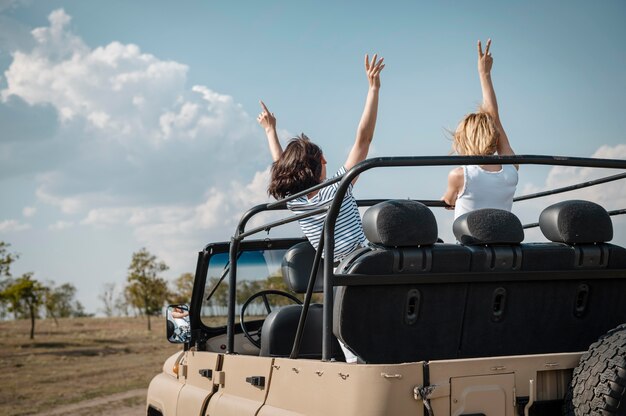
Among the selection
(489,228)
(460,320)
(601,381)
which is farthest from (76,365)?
(601,381)

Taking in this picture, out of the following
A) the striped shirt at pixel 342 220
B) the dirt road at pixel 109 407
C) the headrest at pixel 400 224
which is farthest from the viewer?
the dirt road at pixel 109 407

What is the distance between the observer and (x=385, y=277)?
3.51 m

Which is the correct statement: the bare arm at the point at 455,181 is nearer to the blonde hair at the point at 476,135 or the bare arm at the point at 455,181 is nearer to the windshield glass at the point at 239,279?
the blonde hair at the point at 476,135

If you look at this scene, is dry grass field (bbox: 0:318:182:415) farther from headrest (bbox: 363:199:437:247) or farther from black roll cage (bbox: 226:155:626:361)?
headrest (bbox: 363:199:437:247)

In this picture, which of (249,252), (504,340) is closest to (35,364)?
(249,252)

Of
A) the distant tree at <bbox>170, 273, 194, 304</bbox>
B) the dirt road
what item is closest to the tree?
the distant tree at <bbox>170, 273, 194, 304</bbox>

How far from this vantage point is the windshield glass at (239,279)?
558 cm

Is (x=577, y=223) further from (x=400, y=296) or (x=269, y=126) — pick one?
(x=269, y=126)

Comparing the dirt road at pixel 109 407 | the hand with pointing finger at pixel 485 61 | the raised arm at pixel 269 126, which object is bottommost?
the dirt road at pixel 109 407

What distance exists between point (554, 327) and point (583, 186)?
4.22 feet

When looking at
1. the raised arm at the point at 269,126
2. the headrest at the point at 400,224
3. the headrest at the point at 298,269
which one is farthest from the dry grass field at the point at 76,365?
the headrest at the point at 400,224

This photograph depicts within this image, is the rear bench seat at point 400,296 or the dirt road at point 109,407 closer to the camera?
the rear bench seat at point 400,296

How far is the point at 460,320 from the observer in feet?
12.3

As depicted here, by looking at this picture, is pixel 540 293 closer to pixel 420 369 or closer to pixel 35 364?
pixel 420 369
